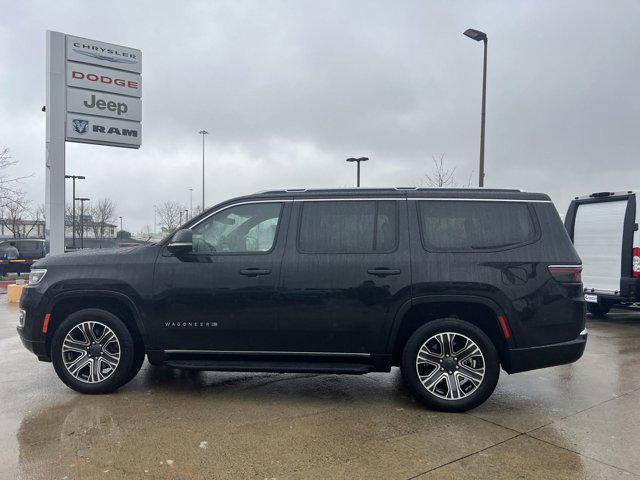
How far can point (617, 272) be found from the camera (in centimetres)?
917

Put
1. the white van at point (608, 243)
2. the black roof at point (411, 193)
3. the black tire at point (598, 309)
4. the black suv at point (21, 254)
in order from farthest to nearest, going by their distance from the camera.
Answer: the black suv at point (21, 254), the black tire at point (598, 309), the white van at point (608, 243), the black roof at point (411, 193)

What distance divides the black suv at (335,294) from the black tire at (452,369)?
11 mm

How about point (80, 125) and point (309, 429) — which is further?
point (80, 125)

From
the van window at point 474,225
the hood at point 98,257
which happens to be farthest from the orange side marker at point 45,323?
the van window at point 474,225

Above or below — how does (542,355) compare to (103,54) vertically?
below

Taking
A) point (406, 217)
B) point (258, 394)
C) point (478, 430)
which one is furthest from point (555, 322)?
point (258, 394)

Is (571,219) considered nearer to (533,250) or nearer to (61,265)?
(533,250)

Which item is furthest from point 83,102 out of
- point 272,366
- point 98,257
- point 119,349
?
point 272,366

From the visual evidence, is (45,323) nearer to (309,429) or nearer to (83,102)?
(309,429)

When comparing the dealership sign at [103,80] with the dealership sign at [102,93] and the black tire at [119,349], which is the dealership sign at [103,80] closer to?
the dealership sign at [102,93]

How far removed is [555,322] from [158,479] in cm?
344

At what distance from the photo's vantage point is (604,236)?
945 cm

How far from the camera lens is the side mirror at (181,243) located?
15.0 feet

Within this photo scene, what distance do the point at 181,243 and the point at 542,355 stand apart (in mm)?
3394
